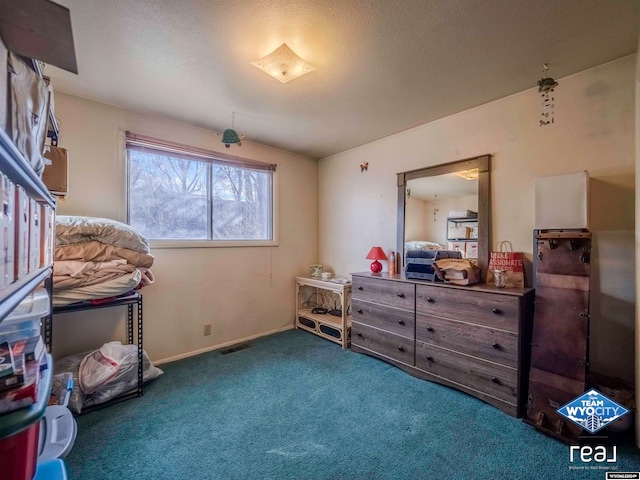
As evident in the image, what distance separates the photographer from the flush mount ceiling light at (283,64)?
68.0 inches

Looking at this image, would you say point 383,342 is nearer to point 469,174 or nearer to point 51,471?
point 469,174

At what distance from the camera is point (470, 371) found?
2.12m

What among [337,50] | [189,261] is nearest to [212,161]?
[189,261]

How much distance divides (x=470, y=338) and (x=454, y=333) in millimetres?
118

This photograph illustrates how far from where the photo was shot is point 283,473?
145 centimetres

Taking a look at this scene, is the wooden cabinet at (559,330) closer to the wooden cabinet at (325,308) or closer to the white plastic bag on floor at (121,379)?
the wooden cabinet at (325,308)

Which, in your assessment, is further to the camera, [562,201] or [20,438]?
[562,201]

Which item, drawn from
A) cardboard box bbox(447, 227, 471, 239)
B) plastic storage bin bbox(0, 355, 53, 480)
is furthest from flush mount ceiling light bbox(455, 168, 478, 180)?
plastic storage bin bbox(0, 355, 53, 480)

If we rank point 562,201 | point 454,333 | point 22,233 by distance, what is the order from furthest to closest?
point 454,333, point 562,201, point 22,233

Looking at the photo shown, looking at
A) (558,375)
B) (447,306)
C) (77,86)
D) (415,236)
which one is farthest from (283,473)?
(77,86)

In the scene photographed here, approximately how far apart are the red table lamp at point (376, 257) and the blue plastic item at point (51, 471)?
8.68 ft

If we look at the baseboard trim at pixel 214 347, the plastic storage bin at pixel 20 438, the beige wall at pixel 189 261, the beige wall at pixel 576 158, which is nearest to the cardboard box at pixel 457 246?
the beige wall at pixel 576 158

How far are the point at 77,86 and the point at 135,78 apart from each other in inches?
20.3

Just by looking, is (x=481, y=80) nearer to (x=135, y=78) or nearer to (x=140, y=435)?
(x=135, y=78)
